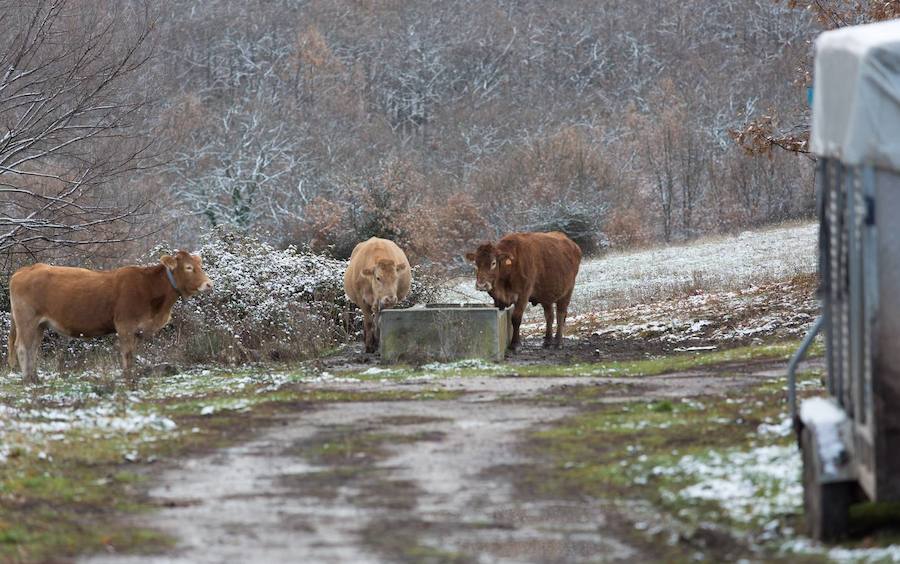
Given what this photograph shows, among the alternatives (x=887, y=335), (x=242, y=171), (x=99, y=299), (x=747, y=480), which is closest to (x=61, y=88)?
(x=99, y=299)

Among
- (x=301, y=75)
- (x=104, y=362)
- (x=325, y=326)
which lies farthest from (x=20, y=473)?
(x=301, y=75)

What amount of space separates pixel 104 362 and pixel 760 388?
11.7 meters

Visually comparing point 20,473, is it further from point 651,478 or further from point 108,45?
point 108,45

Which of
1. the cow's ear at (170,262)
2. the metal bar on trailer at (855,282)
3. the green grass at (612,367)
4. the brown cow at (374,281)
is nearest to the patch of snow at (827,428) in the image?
the metal bar on trailer at (855,282)

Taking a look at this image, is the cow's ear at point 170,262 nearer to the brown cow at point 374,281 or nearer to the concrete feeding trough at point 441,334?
the concrete feeding trough at point 441,334

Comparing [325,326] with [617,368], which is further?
[325,326]

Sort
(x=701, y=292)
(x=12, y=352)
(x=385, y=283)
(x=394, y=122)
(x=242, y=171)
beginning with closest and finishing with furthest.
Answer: (x=12, y=352) < (x=385, y=283) < (x=701, y=292) < (x=242, y=171) < (x=394, y=122)

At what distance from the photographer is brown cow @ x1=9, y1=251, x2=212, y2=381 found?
2042 cm

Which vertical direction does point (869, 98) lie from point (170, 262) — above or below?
above

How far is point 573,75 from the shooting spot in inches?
4587

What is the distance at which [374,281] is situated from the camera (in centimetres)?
2298

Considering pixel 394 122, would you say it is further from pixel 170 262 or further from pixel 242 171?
pixel 170 262

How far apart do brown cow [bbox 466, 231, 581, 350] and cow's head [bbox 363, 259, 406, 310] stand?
4.02 ft

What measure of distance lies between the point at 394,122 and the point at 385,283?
273ft
